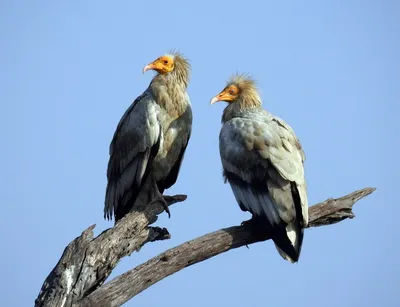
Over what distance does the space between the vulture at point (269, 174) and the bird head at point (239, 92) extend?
686 millimetres

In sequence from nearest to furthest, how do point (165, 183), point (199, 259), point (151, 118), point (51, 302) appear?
point (51, 302) < point (199, 259) < point (151, 118) < point (165, 183)

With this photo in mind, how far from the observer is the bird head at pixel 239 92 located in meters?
10.2

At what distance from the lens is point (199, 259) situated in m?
8.29

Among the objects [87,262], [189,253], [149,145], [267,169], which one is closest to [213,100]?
[149,145]

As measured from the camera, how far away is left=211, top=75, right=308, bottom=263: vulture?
27.9 feet

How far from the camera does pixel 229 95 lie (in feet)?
34.3

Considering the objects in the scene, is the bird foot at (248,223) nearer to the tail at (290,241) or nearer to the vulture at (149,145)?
the tail at (290,241)

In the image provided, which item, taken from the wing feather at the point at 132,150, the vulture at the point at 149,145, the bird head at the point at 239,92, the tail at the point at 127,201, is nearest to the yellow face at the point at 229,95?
the bird head at the point at 239,92

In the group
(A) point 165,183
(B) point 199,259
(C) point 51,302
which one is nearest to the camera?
(C) point 51,302

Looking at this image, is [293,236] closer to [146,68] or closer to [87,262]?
[87,262]

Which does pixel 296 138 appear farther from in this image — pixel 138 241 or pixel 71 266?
pixel 71 266

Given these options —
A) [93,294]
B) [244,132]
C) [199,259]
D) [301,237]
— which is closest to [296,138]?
[244,132]

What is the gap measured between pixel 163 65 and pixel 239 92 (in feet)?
3.89

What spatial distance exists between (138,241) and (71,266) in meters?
1.24
